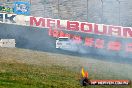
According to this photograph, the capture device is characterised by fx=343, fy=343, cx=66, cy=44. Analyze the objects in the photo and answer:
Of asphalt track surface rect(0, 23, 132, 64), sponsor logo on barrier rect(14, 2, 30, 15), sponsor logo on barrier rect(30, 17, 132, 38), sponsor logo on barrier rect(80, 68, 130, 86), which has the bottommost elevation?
sponsor logo on barrier rect(80, 68, 130, 86)

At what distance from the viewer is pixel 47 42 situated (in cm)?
2341

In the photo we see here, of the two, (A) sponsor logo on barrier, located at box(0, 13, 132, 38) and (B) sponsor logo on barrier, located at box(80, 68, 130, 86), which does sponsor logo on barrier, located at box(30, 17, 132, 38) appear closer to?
(A) sponsor logo on barrier, located at box(0, 13, 132, 38)

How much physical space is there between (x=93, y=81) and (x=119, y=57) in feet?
19.9

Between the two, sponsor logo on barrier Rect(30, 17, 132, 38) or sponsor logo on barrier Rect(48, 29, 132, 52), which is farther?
sponsor logo on barrier Rect(30, 17, 132, 38)

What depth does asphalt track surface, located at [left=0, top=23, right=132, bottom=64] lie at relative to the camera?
65.5 feet

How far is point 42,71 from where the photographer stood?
1625cm

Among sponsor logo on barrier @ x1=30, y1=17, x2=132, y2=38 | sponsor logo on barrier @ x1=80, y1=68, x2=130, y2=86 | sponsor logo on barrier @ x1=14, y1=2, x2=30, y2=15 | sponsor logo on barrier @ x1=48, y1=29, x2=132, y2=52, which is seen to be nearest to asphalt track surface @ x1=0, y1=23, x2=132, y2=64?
sponsor logo on barrier @ x1=48, y1=29, x2=132, y2=52

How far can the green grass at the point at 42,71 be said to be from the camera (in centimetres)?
1389

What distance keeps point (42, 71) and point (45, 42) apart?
24.2 ft

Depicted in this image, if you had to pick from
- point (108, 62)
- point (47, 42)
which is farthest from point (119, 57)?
point (47, 42)

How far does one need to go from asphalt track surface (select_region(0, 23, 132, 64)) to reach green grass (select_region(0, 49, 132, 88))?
0.98 meters

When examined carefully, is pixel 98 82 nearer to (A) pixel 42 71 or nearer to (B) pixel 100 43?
(A) pixel 42 71

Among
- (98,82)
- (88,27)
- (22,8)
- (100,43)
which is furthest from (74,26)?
(22,8)

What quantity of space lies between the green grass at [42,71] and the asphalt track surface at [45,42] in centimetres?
98
